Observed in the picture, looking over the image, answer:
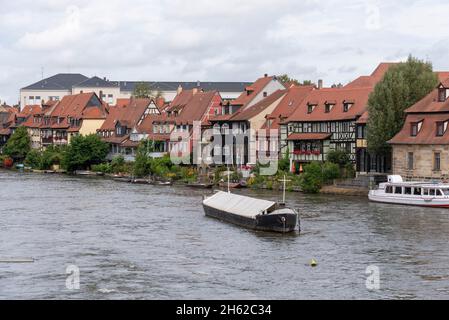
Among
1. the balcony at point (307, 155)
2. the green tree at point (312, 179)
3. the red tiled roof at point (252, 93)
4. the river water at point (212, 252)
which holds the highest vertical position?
the red tiled roof at point (252, 93)

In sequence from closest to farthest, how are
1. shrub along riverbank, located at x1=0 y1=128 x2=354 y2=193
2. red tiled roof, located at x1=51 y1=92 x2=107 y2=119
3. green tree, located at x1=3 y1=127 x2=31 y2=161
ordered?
shrub along riverbank, located at x1=0 y1=128 x2=354 y2=193, red tiled roof, located at x1=51 y1=92 x2=107 y2=119, green tree, located at x1=3 y1=127 x2=31 y2=161

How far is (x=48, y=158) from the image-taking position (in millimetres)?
119125

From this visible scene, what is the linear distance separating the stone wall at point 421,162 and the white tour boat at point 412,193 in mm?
2884

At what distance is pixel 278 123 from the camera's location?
90.8m

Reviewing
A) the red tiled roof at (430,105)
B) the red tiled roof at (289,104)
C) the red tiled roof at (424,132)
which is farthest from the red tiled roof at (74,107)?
the red tiled roof at (430,105)

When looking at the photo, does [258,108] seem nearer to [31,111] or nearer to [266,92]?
[266,92]

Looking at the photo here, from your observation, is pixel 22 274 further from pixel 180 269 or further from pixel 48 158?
pixel 48 158

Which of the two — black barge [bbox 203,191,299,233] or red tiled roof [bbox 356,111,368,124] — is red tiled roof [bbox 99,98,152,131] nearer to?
red tiled roof [bbox 356,111,368,124]

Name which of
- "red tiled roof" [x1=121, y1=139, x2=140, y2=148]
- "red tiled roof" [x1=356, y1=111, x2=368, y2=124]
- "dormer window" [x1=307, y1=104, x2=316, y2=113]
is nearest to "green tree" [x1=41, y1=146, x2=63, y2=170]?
"red tiled roof" [x1=121, y1=139, x2=140, y2=148]

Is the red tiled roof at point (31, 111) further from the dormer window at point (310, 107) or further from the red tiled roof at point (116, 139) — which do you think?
the dormer window at point (310, 107)

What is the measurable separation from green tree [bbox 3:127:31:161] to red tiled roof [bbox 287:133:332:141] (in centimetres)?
5808

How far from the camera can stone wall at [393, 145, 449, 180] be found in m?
67.0

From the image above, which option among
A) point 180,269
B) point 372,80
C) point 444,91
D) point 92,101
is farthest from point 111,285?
point 92,101

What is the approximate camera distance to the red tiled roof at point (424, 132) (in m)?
67.6
